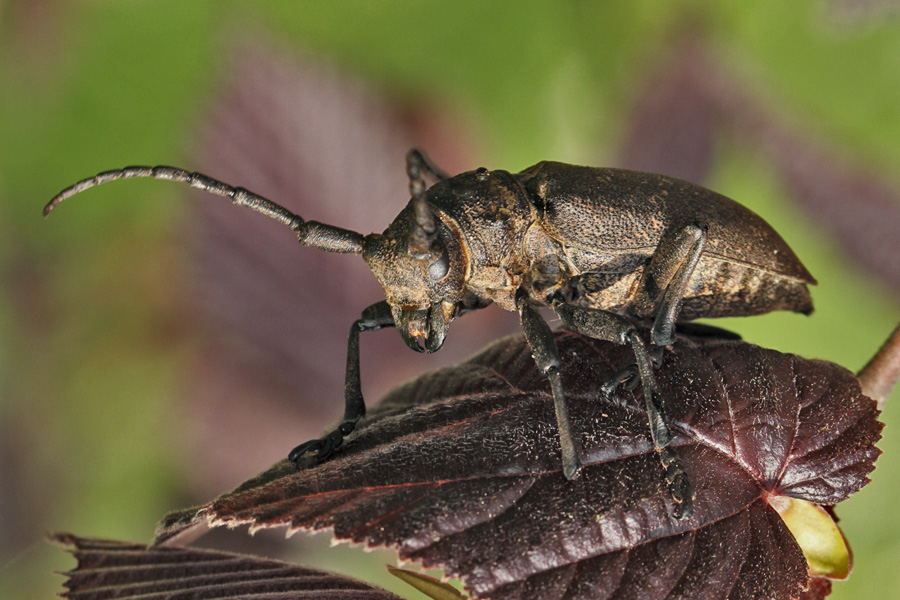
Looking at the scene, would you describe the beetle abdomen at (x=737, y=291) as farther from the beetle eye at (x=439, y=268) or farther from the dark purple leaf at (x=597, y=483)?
the beetle eye at (x=439, y=268)

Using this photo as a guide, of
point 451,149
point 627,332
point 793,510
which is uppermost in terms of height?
point 451,149

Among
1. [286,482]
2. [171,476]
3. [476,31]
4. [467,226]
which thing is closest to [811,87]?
[476,31]

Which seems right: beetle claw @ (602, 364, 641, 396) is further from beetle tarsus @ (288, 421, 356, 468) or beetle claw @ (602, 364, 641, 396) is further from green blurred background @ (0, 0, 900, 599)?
green blurred background @ (0, 0, 900, 599)

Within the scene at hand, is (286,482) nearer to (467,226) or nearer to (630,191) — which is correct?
(467,226)

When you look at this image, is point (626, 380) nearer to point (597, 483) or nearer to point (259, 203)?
point (597, 483)

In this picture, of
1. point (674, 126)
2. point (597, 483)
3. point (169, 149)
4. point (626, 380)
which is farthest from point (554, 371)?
point (169, 149)
